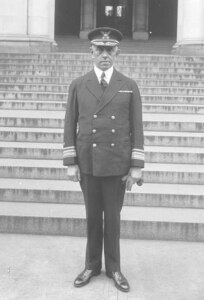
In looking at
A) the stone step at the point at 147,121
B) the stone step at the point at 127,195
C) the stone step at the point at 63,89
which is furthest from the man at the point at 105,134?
the stone step at the point at 63,89

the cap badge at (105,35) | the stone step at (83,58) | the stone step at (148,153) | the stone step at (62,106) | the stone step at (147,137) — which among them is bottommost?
the stone step at (148,153)

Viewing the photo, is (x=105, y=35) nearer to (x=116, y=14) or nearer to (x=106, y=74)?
(x=106, y=74)

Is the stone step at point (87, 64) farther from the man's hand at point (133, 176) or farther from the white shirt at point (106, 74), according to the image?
the man's hand at point (133, 176)

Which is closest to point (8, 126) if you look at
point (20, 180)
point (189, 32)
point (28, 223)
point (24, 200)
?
point (20, 180)

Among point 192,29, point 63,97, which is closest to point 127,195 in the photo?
point 63,97

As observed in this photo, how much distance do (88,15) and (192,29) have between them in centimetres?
1030

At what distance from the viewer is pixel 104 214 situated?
14.3 feet

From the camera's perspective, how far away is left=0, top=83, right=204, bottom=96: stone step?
1020 cm

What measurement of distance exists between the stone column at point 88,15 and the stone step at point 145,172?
17392 millimetres

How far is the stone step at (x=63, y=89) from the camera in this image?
10.2 meters

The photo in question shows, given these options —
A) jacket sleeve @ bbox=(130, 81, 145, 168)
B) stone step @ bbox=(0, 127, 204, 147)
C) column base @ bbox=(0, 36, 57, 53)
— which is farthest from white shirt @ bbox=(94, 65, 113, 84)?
column base @ bbox=(0, 36, 57, 53)

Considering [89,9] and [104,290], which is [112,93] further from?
[89,9]

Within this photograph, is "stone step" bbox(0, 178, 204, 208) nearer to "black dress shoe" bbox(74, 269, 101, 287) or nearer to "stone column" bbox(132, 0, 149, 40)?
"black dress shoe" bbox(74, 269, 101, 287)

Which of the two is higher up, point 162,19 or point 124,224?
point 162,19
